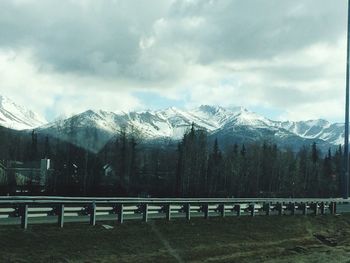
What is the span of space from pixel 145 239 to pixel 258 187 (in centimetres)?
11097

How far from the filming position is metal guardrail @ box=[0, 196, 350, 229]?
2148cm

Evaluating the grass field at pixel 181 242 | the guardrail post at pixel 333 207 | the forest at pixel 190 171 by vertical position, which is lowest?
the grass field at pixel 181 242

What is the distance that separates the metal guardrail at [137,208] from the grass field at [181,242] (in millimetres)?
700

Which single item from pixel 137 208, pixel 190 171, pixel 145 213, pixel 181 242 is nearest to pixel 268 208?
pixel 137 208

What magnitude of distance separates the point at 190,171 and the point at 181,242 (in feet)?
307

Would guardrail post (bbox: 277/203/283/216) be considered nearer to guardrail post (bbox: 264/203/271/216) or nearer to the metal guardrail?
the metal guardrail

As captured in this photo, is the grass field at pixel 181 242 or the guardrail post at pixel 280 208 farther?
the guardrail post at pixel 280 208

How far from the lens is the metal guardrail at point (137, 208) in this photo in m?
21.5

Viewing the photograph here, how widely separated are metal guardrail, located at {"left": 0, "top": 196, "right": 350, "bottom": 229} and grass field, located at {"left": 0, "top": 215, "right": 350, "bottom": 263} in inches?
27.5

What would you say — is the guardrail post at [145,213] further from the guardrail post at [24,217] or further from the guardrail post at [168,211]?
the guardrail post at [24,217]

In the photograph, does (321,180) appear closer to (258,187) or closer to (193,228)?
(258,187)

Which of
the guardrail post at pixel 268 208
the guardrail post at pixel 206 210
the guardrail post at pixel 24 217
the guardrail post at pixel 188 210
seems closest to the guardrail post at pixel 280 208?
the guardrail post at pixel 268 208

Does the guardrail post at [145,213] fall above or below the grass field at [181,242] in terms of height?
above

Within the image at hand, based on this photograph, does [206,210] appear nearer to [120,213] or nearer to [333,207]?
[120,213]
